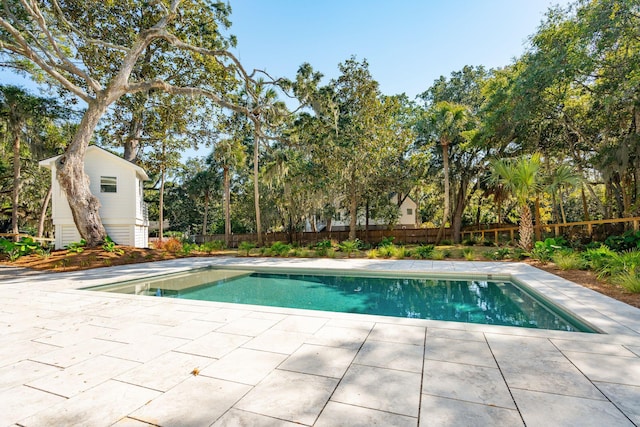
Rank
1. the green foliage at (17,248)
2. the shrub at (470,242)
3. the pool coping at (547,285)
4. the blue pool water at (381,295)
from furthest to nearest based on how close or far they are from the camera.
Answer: the shrub at (470,242)
the green foliage at (17,248)
the blue pool water at (381,295)
the pool coping at (547,285)

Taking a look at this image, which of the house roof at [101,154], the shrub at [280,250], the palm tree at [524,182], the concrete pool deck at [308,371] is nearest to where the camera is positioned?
the concrete pool deck at [308,371]

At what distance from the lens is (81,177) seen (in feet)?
35.5

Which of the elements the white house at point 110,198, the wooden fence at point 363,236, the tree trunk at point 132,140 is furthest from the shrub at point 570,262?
the tree trunk at point 132,140

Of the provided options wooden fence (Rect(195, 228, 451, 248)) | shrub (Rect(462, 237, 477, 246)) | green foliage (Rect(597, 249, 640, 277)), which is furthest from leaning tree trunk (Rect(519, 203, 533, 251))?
wooden fence (Rect(195, 228, 451, 248))

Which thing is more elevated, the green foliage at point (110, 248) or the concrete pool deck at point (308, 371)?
the green foliage at point (110, 248)

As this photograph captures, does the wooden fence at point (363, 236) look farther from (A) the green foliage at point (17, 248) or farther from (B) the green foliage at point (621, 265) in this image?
(B) the green foliage at point (621, 265)

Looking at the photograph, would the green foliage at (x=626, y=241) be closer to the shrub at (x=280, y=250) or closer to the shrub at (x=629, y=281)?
the shrub at (x=629, y=281)

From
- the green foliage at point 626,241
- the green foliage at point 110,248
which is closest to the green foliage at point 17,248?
the green foliage at point 110,248

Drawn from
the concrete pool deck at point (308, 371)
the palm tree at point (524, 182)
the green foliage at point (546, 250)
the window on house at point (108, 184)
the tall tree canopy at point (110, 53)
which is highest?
the tall tree canopy at point (110, 53)

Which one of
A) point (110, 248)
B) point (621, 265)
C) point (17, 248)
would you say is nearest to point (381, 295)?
point (621, 265)

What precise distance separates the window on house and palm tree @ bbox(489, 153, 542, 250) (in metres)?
16.1

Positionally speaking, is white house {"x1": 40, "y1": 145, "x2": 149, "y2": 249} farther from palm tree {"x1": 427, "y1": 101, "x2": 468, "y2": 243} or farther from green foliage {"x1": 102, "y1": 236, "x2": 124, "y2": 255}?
palm tree {"x1": 427, "y1": 101, "x2": 468, "y2": 243}

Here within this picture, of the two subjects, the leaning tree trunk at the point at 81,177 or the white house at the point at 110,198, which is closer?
the leaning tree trunk at the point at 81,177

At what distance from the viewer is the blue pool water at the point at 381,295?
457 centimetres
